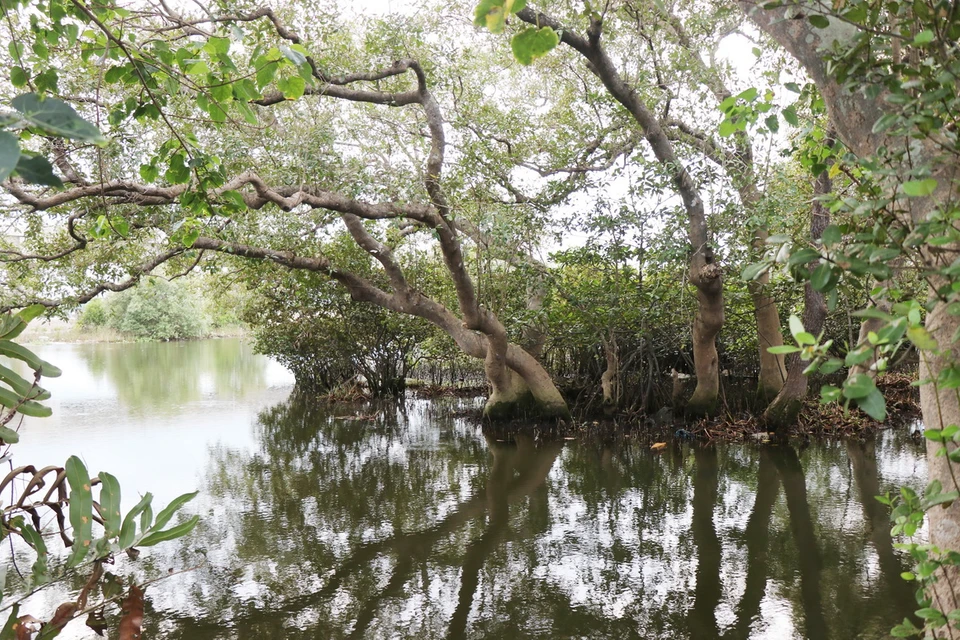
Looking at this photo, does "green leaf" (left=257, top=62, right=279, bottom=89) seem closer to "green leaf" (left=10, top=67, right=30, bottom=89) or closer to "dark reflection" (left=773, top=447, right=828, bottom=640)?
"green leaf" (left=10, top=67, right=30, bottom=89)

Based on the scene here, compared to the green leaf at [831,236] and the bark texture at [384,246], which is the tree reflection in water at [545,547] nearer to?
the bark texture at [384,246]

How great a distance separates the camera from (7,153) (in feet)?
2.29

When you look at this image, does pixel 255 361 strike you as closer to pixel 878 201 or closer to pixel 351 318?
pixel 351 318

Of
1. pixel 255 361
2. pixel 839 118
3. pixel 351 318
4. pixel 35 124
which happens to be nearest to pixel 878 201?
pixel 839 118

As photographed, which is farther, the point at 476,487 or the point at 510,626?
the point at 476,487

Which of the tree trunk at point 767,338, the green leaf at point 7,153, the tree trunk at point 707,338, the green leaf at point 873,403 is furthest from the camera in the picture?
the tree trunk at point 767,338

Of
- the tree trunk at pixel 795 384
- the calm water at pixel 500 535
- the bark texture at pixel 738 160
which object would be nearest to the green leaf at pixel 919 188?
the calm water at pixel 500 535

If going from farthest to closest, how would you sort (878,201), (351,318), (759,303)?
(351,318) → (759,303) → (878,201)

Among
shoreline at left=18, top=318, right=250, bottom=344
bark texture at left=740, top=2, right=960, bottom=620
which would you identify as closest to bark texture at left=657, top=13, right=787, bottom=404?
bark texture at left=740, top=2, right=960, bottom=620

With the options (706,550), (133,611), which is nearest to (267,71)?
(133,611)

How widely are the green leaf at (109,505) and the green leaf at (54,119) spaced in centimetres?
102

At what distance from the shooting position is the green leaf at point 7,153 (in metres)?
0.69

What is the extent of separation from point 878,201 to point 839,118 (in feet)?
2.24

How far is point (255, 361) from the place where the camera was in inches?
838
